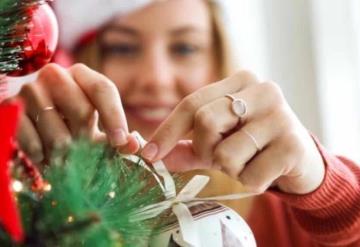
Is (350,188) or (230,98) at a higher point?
(230,98)

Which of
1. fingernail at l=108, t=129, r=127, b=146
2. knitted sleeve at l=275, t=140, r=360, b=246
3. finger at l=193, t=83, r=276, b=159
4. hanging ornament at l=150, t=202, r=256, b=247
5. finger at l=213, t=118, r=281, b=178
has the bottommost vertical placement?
knitted sleeve at l=275, t=140, r=360, b=246

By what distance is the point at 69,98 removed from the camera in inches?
15.1

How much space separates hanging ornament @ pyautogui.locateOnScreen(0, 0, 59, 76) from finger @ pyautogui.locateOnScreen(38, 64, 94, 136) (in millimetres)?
43

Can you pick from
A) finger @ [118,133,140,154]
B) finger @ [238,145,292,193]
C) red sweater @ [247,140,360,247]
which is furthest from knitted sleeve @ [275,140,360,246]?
finger @ [118,133,140,154]

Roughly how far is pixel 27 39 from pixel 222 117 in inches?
6.4

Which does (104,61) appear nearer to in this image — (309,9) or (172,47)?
(172,47)

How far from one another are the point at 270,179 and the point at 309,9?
71 cm

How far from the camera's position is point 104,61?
896mm

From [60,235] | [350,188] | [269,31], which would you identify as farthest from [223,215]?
[269,31]

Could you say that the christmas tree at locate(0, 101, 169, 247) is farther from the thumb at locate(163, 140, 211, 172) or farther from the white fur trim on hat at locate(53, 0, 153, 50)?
the white fur trim on hat at locate(53, 0, 153, 50)

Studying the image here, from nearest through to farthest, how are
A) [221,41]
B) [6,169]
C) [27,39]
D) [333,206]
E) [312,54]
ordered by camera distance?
[6,169], [27,39], [333,206], [221,41], [312,54]

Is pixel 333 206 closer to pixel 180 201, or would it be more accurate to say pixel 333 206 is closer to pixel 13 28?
pixel 180 201

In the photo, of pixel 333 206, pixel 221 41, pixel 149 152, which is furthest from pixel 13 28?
pixel 221 41

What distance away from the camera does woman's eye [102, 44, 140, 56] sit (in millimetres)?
879
